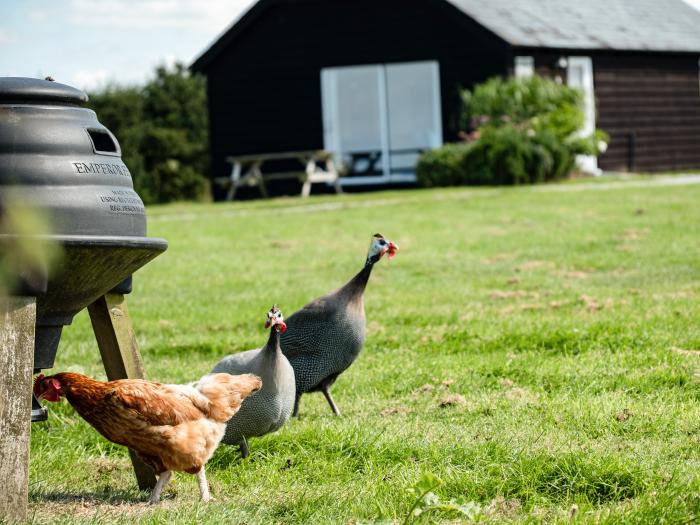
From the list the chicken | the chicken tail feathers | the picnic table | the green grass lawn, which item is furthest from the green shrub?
the chicken

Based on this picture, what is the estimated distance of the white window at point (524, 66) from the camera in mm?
27188

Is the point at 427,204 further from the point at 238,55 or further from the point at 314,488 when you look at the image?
the point at 314,488

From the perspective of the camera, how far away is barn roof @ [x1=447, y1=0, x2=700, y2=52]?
89.2 feet

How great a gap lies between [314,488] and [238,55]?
26.1m

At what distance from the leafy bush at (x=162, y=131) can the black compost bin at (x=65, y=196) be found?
2829 cm

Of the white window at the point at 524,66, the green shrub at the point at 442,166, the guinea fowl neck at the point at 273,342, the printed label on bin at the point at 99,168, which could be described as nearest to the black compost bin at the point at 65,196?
the printed label on bin at the point at 99,168

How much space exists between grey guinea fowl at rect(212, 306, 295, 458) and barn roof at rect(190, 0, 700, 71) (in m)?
21.4

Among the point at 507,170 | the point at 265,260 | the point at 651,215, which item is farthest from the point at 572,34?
Result: the point at 265,260

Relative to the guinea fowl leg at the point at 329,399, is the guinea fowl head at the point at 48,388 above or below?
above

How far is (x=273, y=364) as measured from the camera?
5.33 m

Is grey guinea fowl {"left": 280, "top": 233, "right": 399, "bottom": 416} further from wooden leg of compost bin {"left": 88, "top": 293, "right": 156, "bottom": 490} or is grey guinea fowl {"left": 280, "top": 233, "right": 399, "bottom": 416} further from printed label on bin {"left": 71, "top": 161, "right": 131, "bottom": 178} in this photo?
printed label on bin {"left": 71, "top": 161, "right": 131, "bottom": 178}

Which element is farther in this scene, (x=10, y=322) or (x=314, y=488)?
(x=314, y=488)

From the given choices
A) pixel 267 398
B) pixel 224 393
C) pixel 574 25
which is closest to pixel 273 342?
pixel 267 398

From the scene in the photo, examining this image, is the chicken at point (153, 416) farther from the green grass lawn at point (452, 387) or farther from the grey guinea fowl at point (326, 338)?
the grey guinea fowl at point (326, 338)
